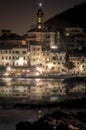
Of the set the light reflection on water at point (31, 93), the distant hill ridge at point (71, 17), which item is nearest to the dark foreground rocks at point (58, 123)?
the light reflection on water at point (31, 93)

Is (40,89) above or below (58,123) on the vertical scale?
below

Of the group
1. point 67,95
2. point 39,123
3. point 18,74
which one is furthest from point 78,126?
point 18,74

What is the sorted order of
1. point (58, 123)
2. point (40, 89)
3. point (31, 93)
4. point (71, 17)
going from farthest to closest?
point (71, 17)
point (40, 89)
point (31, 93)
point (58, 123)

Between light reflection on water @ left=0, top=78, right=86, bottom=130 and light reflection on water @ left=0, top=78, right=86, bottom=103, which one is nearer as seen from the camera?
light reflection on water @ left=0, top=78, right=86, bottom=130

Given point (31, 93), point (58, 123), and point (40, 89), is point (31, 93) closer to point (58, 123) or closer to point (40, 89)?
point (40, 89)

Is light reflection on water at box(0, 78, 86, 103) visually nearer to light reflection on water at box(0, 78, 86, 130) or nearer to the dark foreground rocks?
light reflection on water at box(0, 78, 86, 130)

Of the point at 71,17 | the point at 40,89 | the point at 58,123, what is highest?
the point at 71,17

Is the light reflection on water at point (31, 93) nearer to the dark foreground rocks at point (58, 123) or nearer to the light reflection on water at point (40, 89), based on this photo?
the light reflection on water at point (40, 89)

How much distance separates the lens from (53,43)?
35.9 meters

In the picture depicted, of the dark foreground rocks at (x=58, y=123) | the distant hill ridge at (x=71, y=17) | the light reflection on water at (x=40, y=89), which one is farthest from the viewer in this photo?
the distant hill ridge at (x=71, y=17)

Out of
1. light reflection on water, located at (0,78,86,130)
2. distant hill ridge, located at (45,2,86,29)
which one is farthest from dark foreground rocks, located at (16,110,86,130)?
distant hill ridge, located at (45,2,86,29)

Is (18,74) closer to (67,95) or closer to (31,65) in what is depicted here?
(31,65)

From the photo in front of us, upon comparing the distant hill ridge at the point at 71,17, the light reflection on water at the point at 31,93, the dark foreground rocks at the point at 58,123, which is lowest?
the light reflection on water at the point at 31,93

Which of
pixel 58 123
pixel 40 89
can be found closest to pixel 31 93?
pixel 40 89
